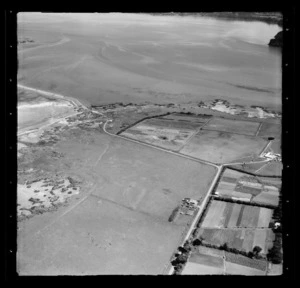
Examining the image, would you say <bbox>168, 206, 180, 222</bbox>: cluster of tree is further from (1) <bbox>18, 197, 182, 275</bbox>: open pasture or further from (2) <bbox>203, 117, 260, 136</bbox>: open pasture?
(2) <bbox>203, 117, 260, 136</bbox>: open pasture

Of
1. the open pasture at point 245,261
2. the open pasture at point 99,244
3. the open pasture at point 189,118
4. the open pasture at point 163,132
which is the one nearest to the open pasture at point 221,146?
the open pasture at point 163,132

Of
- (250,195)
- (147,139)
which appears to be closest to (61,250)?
(250,195)

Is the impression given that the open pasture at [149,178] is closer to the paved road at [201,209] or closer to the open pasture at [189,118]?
the paved road at [201,209]

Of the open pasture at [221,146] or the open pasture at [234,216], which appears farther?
the open pasture at [221,146]

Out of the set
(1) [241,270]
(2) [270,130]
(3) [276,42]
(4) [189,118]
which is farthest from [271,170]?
(3) [276,42]

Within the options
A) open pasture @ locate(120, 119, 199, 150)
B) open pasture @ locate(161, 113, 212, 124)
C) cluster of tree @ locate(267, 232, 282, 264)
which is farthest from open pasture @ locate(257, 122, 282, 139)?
cluster of tree @ locate(267, 232, 282, 264)
